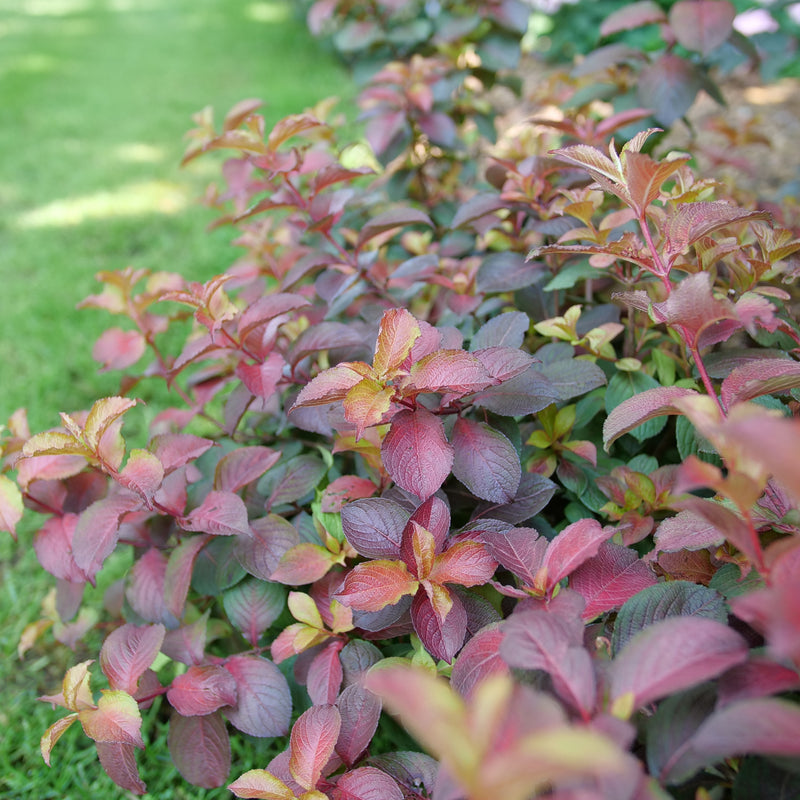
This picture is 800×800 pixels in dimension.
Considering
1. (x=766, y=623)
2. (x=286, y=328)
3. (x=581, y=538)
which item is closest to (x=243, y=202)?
(x=286, y=328)

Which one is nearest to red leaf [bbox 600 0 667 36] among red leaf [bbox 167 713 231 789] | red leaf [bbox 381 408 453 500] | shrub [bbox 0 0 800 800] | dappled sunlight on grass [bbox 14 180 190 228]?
shrub [bbox 0 0 800 800]

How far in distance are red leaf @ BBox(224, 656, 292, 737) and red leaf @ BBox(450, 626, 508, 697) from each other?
35 centimetres

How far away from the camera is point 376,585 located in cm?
80

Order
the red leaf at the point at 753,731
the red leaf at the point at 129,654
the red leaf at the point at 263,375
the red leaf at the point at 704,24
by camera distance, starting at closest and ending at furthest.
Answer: the red leaf at the point at 753,731
the red leaf at the point at 129,654
the red leaf at the point at 263,375
the red leaf at the point at 704,24

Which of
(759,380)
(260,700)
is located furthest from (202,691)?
(759,380)

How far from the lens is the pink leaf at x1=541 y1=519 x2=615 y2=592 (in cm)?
73

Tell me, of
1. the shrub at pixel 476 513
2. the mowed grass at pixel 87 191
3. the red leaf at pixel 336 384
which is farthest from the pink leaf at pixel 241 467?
the mowed grass at pixel 87 191

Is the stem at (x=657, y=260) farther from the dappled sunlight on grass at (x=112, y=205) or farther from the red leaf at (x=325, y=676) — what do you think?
the dappled sunlight on grass at (x=112, y=205)

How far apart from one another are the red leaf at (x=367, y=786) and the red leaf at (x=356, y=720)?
0.05 metres

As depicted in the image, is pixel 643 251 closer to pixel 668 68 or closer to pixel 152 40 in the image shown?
pixel 668 68

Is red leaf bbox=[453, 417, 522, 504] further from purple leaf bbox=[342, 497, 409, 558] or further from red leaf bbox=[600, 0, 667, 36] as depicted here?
red leaf bbox=[600, 0, 667, 36]

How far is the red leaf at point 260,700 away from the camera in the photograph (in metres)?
0.96

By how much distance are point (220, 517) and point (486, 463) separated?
1.29 ft

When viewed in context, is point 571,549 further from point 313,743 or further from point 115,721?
point 115,721
